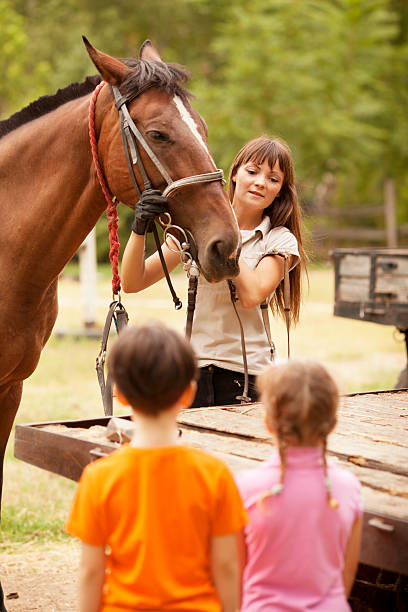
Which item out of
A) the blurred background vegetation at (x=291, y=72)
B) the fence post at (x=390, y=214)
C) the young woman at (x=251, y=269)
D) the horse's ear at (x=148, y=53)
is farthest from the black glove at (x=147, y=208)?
the fence post at (x=390, y=214)

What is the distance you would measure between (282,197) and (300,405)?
172 centimetres

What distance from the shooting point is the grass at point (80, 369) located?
4207 millimetres

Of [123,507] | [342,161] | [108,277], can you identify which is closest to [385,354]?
[123,507]

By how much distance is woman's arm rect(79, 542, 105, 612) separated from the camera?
4.64 ft

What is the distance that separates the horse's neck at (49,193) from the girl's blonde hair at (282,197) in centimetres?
62

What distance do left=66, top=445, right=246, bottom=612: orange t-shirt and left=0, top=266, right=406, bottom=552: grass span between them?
37 cm

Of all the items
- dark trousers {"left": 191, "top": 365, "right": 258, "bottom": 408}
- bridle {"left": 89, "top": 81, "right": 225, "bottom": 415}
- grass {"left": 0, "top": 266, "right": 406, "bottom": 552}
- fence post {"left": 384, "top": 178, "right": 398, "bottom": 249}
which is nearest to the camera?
bridle {"left": 89, "top": 81, "right": 225, "bottom": 415}

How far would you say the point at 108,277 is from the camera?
61.5 ft

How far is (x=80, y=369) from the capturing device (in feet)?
27.5

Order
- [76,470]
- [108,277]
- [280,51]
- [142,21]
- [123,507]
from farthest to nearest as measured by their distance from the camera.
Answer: [142,21]
[280,51]
[108,277]
[76,470]
[123,507]

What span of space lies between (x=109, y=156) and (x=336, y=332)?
9376 millimetres

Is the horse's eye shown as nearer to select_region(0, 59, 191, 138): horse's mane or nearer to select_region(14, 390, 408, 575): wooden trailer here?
select_region(0, 59, 191, 138): horse's mane

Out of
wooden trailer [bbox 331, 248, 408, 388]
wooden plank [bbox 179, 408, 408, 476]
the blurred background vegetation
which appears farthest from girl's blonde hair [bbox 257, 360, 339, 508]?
the blurred background vegetation

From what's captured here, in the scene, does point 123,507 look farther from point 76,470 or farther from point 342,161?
point 342,161
